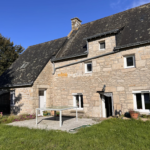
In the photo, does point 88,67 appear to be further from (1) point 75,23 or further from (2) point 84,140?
(2) point 84,140

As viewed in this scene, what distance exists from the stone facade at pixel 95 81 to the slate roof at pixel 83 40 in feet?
1.90

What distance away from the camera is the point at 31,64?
14.2 metres

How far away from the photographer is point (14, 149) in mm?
4961

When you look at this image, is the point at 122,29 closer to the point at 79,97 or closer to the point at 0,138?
the point at 79,97

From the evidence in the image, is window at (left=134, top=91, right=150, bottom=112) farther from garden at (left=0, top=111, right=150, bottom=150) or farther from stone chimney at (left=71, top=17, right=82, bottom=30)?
stone chimney at (left=71, top=17, right=82, bottom=30)

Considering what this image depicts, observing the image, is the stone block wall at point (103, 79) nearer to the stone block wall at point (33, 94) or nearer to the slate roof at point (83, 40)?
the stone block wall at point (33, 94)

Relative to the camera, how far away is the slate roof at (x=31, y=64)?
1244 cm

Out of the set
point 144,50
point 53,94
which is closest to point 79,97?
point 53,94

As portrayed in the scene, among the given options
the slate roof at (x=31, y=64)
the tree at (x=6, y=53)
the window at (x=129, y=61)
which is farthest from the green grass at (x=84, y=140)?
the tree at (x=6, y=53)

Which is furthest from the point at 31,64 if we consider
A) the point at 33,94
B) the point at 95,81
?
the point at 95,81

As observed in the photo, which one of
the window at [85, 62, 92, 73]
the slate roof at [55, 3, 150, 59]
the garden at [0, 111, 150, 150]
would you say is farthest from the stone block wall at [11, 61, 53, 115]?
the garden at [0, 111, 150, 150]

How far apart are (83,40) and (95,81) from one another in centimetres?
415

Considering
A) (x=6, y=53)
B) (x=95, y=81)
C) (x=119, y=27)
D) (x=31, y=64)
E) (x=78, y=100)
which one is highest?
(x=6, y=53)

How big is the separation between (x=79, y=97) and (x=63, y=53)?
164 inches
